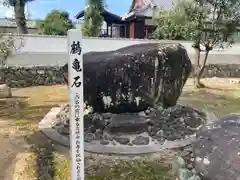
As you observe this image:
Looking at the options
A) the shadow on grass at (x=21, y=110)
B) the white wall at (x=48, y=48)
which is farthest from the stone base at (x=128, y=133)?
the white wall at (x=48, y=48)

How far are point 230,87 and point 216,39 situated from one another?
7.77 feet

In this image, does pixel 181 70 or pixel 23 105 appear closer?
pixel 181 70

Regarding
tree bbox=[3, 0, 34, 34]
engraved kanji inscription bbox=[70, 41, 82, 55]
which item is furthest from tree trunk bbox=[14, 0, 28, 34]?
engraved kanji inscription bbox=[70, 41, 82, 55]

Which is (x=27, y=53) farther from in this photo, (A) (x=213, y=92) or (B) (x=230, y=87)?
(B) (x=230, y=87)

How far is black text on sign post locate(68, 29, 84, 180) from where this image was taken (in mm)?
3156

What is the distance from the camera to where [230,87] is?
1272cm

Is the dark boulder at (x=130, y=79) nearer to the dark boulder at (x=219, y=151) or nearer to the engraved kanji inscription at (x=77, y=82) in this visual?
the dark boulder at (x=219, y=151)

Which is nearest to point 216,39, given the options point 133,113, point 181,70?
point 181,70

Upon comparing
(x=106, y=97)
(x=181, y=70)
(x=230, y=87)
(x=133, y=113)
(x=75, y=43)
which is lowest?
(x=230, y=87)

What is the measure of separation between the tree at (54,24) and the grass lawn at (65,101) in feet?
23.7

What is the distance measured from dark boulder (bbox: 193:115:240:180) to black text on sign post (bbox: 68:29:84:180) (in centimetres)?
155

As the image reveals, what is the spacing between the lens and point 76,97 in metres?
3.20

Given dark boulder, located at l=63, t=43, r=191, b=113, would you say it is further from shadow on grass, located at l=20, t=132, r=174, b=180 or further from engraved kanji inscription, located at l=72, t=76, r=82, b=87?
engraved kanji inscription, located at l=72, t=76, r=82, b=87

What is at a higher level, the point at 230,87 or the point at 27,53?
the point at 27,53
